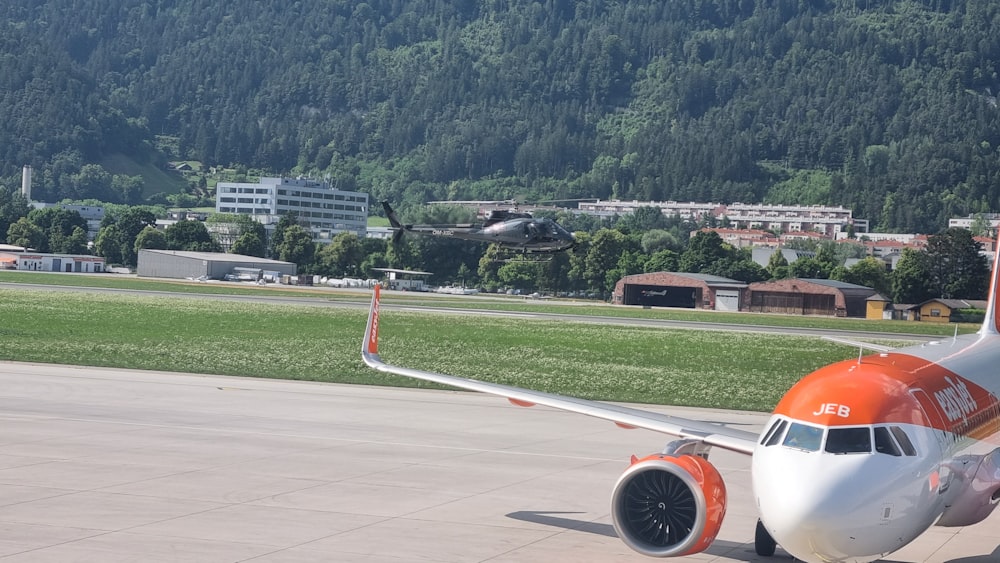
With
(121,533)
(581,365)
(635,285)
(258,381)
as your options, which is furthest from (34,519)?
(635,285)

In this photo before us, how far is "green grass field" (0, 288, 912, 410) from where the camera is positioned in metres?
49.8

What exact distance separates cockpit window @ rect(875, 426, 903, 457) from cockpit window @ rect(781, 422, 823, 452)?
29.1 inches

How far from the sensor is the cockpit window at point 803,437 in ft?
54.4

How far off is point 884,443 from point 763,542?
165 inches

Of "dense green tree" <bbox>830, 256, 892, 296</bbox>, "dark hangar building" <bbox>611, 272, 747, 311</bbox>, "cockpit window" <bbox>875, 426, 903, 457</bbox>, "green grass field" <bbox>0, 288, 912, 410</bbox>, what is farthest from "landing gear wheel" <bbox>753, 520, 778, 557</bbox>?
"dense green tree" <bbox>830, 256, 892, 296</bbox>

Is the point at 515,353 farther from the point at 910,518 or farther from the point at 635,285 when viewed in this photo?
the point at 635,285

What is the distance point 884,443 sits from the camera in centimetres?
1652

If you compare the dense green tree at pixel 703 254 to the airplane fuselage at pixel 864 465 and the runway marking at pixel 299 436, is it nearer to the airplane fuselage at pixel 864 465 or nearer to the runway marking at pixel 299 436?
the runway marking at pixel 299 436

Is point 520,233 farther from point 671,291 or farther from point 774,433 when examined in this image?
point 671,291

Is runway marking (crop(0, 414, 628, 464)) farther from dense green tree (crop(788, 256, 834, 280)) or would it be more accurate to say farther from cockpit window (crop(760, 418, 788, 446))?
dense green tree (crop(788, 256, 834, 280))

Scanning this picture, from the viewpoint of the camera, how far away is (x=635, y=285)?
158 meters

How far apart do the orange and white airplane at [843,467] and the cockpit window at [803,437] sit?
0.02 m

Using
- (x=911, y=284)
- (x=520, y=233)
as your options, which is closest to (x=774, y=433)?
(x=520, y=233)

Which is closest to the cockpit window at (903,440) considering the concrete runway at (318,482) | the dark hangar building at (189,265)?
the concrete runway at (318,482)
